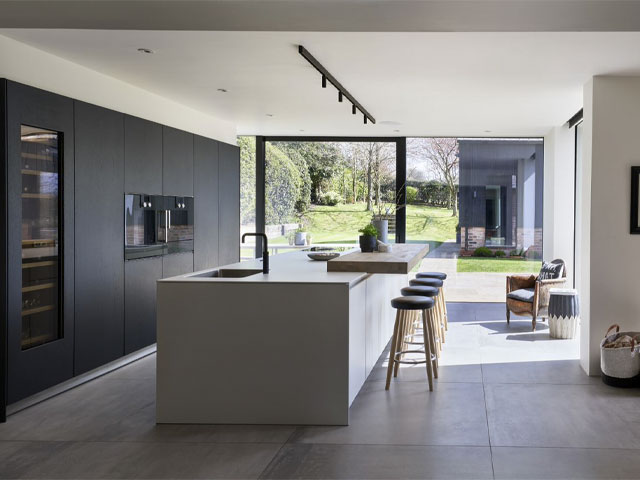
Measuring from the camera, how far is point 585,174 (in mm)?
5641

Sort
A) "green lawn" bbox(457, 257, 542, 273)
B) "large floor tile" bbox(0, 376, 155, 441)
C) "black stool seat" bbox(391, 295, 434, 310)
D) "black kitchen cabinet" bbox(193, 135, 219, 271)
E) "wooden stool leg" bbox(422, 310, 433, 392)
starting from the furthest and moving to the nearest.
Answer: "green lawn" bbox(457, 257, 542, 273)
"black kitchen cabinet" bbox(193, 135, 219, 271)
"wooden stool leg" bbox(422, 310, 433, 392)
"black stool seat" bbox(391, 295, 434, 310)
"large floor tile" bbox(0, 376, 155, 441)

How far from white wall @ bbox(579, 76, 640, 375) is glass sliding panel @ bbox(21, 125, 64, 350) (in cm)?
425

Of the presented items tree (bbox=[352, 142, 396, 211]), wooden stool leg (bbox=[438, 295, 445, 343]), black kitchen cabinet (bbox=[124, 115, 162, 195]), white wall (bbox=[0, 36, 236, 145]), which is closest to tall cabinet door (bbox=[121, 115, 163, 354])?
black kitchen cabinet (bbox=[124, 115, 162, 195])

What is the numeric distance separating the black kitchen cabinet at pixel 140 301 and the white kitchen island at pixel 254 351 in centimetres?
173

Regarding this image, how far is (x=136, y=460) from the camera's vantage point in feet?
11.6

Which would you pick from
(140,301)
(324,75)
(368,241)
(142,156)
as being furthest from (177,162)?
(368,241)

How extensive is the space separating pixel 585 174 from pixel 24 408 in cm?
479

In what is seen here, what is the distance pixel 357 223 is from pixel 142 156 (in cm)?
440

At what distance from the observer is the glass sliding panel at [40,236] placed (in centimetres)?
446

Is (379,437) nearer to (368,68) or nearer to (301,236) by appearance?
(368,68)

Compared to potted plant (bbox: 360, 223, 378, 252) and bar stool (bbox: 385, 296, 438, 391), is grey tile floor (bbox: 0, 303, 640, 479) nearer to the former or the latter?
bar stool (bbox: 385, 296, 438, 391)

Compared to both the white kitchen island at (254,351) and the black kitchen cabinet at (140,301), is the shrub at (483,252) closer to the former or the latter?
the black kitchen cabinet at (140,301)

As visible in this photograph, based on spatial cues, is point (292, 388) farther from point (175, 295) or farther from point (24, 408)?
point (24, 408)

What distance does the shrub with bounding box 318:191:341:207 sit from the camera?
32.1ft
